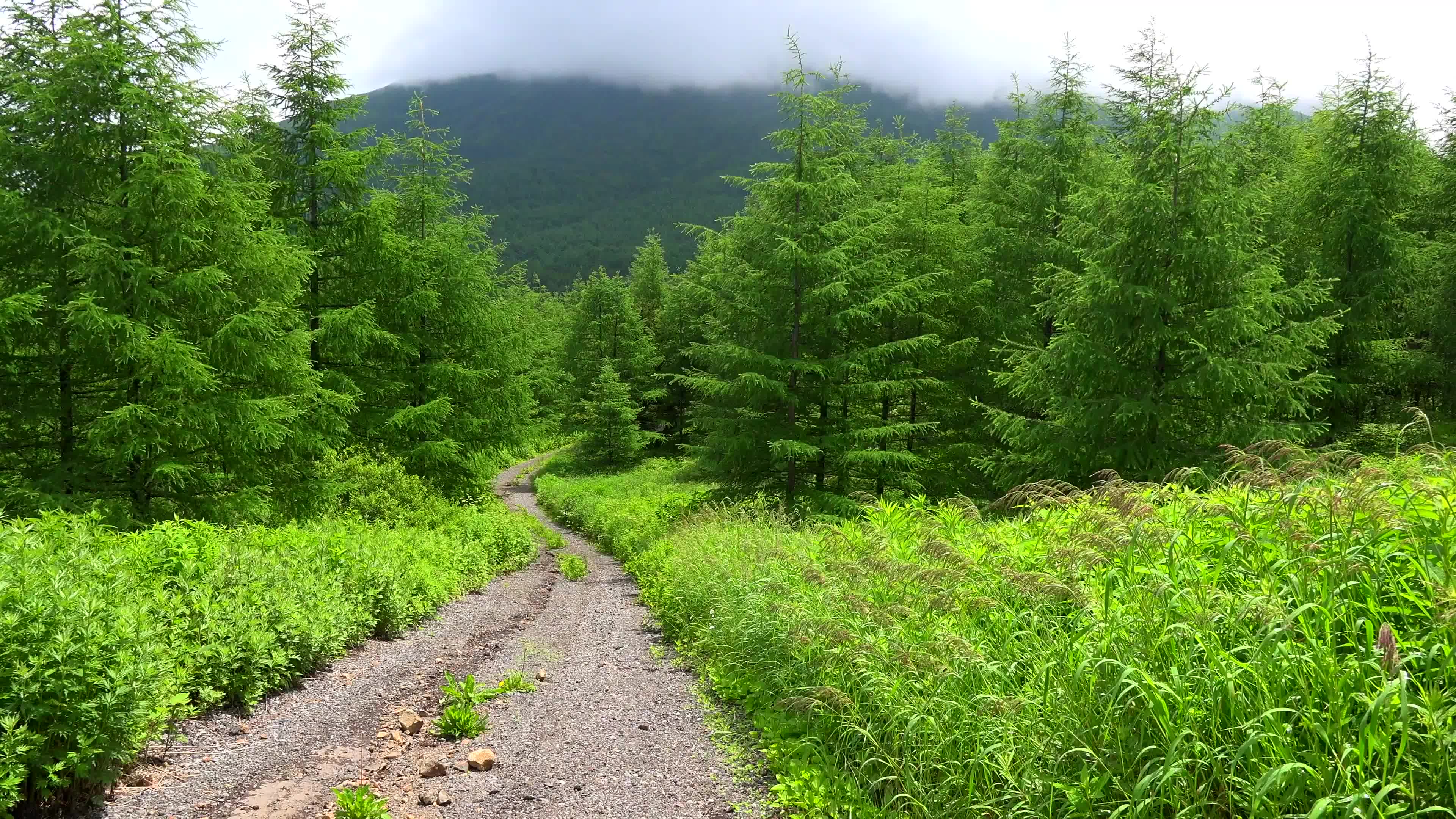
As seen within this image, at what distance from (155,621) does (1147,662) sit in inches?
265

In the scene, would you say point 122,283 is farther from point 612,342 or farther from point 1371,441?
point 612,342

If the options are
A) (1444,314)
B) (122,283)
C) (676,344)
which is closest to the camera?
(122,283)

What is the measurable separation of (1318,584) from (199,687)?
24.4 feet

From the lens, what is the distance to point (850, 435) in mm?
15422

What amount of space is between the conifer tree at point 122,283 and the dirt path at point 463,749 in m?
4.88

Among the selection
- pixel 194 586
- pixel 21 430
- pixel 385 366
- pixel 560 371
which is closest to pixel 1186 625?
pixel 194 586

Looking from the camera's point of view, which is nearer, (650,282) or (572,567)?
(572,567)

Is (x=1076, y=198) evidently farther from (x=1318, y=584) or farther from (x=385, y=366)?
(x=385, y=366)

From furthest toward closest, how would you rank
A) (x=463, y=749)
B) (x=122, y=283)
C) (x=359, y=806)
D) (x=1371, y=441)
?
(x=1371, y=441)
(x=122, y=283)
(x=463, y=749)
(x=359, y=806)

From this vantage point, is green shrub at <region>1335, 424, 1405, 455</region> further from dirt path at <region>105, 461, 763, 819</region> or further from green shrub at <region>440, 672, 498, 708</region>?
green shrub at <region>440, 672, 498, 708</region>

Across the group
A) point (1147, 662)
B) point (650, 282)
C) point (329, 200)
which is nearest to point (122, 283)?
point (329, 200)

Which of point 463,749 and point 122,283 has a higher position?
point 122,283

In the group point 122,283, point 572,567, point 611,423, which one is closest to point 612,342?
point 611,423

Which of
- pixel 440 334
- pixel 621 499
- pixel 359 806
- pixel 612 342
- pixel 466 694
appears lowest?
pixel 621 499
